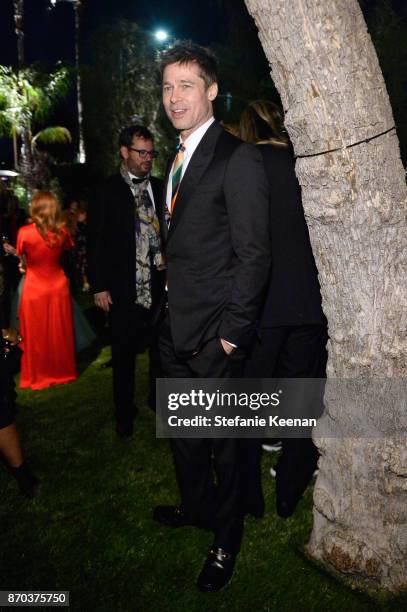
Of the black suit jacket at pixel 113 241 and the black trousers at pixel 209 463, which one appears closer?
the black trousers at pixel 209 463

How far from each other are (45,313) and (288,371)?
3351mm

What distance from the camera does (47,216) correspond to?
16.9 ft

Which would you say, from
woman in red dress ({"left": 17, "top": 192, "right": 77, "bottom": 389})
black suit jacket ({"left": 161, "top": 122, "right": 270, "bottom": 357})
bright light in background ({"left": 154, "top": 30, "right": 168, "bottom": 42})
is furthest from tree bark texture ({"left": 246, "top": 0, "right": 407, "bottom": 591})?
bright light in background ({"left": 154, "top": 30, "right": 168, "bottom": 42})

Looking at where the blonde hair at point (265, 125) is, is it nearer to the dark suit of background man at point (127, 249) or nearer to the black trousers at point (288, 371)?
the black trousers at point (288, 371)

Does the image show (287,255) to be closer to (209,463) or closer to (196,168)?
(196,168)

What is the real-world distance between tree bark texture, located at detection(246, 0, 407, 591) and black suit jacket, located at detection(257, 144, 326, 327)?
44 centimetres

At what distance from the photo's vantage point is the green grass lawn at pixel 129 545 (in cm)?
244

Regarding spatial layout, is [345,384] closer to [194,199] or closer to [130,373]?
[194,199]

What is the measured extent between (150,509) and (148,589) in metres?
0.66

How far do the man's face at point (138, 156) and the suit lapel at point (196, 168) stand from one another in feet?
5.04

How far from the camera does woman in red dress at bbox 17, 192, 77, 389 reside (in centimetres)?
536

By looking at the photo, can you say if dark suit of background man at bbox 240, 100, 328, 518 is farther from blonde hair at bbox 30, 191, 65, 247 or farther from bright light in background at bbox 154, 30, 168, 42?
bright light in background at bbox 154, 30, 168, 42

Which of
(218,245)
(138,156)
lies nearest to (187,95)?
(218,245)

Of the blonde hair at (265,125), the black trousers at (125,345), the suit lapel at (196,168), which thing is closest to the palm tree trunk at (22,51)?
the black trousers at (125,345)
